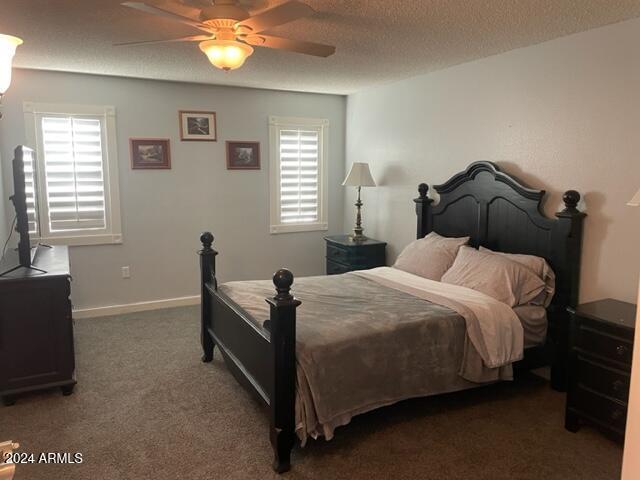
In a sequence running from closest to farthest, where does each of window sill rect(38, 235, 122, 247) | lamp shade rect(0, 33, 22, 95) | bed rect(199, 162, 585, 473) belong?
bed rect(199, 162, 585, 473)
lamp shade rect(0, 33, 22, 95)
window sill rect(38, 235, 122, 247)

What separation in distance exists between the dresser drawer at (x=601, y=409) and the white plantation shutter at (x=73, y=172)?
4.46 meters

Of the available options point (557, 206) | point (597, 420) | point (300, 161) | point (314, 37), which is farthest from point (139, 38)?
point (597, 420)

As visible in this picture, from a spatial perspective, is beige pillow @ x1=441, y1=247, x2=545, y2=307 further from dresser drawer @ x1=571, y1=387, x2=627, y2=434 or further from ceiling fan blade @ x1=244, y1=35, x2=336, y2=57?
ceiling fan blade @ x1=244, y1=35, x2=336, y2=57

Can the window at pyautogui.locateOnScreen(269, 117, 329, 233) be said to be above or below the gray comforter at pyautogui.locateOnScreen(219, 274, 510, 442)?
above

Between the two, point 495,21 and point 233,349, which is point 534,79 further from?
point 233,349

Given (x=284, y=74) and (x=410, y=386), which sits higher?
(x=284, y=74)

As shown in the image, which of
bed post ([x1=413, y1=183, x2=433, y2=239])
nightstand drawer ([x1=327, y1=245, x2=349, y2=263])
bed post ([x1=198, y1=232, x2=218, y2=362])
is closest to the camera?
bed post ([x1=198, y1=232, x2=218, y2=362])

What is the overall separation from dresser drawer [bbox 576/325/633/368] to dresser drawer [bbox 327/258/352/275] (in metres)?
2.80

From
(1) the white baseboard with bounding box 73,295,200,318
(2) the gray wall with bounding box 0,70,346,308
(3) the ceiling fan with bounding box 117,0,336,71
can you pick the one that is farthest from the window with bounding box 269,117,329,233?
(3) the ceiling fan with bounding box 117,0,336,71

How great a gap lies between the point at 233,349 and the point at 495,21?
2700mm

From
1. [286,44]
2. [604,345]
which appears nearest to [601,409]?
[604,345]

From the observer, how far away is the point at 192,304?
5496 mm

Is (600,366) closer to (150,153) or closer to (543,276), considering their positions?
(543,276)

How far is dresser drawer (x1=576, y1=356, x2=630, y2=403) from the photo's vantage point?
2.63 meters
